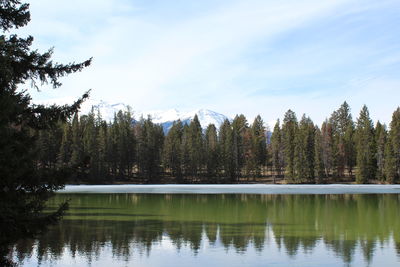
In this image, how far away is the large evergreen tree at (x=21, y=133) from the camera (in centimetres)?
1046

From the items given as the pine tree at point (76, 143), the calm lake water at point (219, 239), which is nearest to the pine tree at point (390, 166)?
the calm lake water at point (219, 239)

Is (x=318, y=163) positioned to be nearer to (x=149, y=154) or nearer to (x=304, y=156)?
(x=304, y=156)

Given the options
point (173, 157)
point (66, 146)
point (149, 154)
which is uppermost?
point (66, 146)

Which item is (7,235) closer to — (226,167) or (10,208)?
(10,208)

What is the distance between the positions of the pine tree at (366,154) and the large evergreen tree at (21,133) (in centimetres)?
9284

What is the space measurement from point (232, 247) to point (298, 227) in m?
8.49

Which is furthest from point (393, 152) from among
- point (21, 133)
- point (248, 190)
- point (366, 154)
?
point (21, 133)

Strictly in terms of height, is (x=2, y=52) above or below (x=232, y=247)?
above

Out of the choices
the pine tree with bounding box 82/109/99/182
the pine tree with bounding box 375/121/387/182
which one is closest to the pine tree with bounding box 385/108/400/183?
the pine tree with bounding box 375/121/387/182

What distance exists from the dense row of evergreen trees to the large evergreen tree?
88.9m

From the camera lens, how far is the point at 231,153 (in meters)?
112

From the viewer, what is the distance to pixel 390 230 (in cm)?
2831

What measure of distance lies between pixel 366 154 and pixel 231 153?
30.1m

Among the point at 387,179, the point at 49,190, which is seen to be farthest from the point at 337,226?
the point at 387,179
